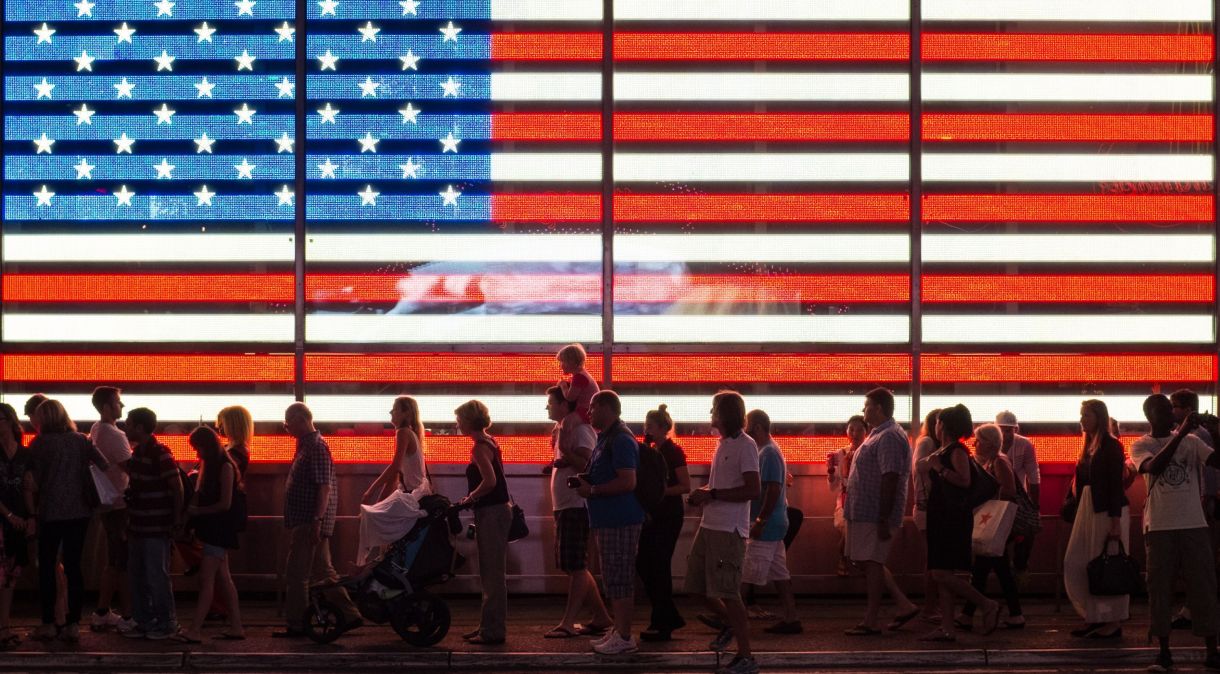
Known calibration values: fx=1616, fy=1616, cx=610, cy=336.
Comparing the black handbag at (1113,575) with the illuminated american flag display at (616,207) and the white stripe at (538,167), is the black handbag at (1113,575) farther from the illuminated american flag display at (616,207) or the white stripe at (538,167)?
the white stripe at (538,167)

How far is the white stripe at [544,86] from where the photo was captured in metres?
16.6

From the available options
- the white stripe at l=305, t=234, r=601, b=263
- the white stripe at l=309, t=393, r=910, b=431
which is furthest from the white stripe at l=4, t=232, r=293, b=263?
the white stripe at l=309, t=393, r=910, b=431

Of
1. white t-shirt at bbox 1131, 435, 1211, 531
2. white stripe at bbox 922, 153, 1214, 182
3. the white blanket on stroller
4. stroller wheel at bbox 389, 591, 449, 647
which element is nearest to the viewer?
white t-shirt at bbox 1131, 435, 1211, 531

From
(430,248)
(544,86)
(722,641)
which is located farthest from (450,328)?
(722,641)

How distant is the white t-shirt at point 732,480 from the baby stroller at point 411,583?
2.17 meters

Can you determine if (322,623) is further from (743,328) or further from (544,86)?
(544,86)

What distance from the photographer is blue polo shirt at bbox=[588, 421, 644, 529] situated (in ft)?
41.1

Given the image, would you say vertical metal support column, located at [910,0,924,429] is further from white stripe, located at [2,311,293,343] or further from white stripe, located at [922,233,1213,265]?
white stripe, located at [2,311,293,343]

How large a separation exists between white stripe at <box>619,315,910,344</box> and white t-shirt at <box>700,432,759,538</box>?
4.21 m

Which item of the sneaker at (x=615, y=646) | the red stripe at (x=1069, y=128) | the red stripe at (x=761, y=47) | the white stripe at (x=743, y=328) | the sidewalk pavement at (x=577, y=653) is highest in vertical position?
the red stripe at (x=761, y=47)

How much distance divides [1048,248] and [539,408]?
217 inches

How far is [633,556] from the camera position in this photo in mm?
12633

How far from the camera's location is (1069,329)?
1672 centimetres

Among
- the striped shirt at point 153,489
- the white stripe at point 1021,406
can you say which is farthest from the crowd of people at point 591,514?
the white stripe at point 1021,406
